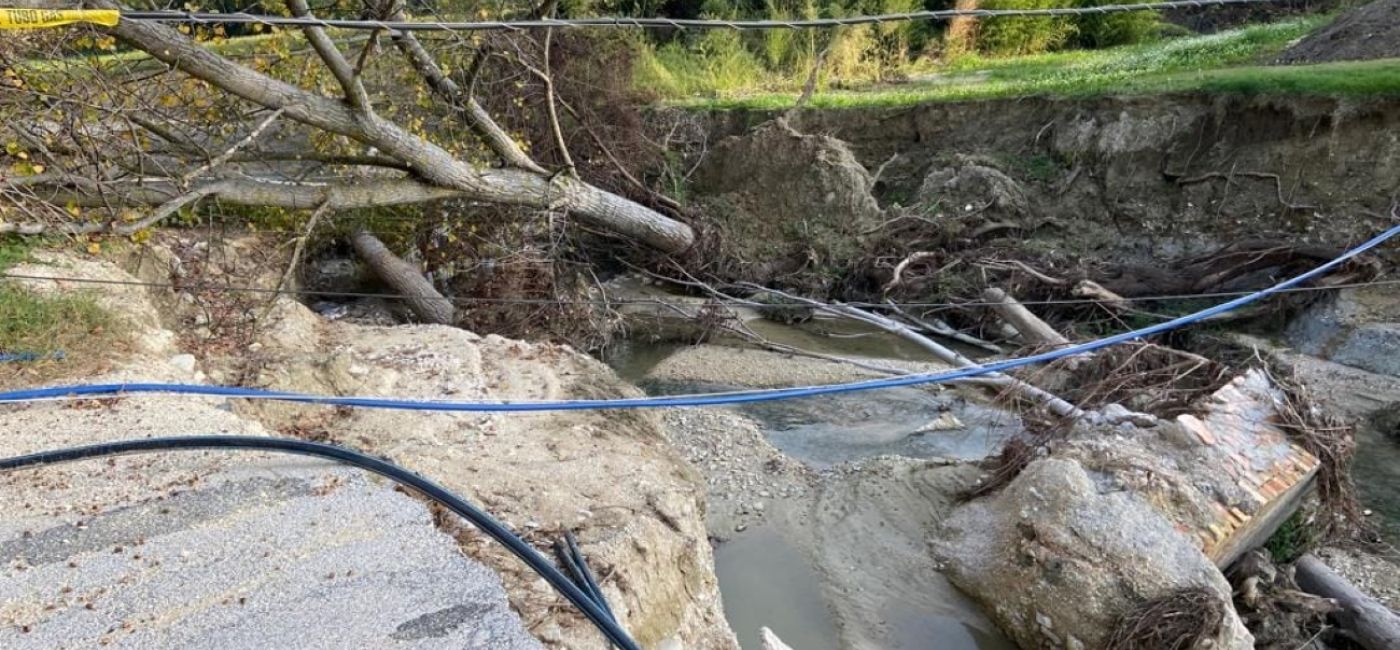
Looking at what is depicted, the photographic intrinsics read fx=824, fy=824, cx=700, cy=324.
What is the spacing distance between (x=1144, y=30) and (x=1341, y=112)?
9818 millimetres

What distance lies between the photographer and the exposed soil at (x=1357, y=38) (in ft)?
37.0

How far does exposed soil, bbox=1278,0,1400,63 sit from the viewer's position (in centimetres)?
1127

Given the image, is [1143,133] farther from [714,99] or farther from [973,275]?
[714,99]

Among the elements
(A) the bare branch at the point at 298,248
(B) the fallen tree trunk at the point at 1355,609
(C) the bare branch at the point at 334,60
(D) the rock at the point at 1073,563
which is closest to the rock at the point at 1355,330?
(B) the fallen tree trunk at the point at 1355,609

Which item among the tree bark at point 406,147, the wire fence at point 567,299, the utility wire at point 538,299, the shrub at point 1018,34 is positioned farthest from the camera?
the shrub at point 1018,34

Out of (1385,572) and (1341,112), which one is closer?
(1385,572)

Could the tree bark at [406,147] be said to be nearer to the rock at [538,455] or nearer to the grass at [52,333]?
the rock at [538,455]

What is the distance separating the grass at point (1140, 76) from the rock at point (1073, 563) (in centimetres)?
749

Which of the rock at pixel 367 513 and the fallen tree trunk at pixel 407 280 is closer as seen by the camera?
the rock at pixel 367 513

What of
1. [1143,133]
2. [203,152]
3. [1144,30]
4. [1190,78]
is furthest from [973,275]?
[1144,30]

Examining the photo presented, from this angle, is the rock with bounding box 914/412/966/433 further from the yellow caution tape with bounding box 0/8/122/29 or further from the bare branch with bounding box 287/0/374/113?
the yellow caution tape with bounding box 0/8/122/29

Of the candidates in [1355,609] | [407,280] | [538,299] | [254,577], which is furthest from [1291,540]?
[407,280]

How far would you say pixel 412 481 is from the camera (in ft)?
11.3

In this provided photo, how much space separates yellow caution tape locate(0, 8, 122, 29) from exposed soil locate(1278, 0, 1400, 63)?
1388 centimetres
